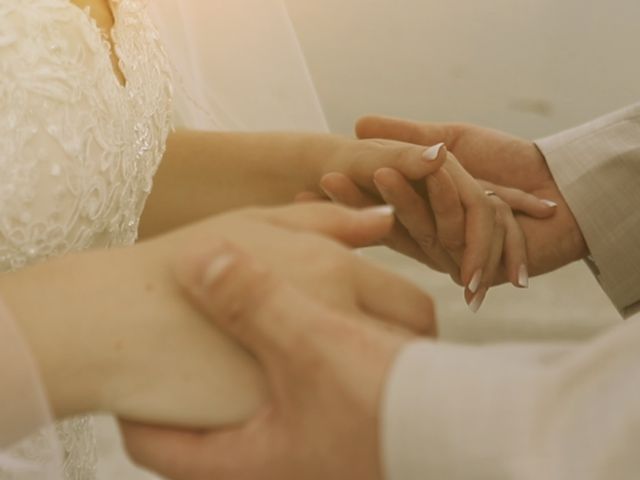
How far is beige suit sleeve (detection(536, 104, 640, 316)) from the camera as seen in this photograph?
0.90 m

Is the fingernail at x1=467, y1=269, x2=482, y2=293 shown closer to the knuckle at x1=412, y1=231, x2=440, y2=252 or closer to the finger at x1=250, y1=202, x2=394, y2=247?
the knuckle at x1=412, y1=231, x2=440, y2=252

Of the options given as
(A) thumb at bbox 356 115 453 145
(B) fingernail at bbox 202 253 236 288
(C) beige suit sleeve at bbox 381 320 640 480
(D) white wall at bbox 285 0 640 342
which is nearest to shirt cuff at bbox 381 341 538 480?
(C) beige suit sleeve at bbox 381 320 640 480

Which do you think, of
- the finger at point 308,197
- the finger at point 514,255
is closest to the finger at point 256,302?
the finger at point 308,197

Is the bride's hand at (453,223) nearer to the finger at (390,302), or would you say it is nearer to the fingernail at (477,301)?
the fingernail at (477,301)

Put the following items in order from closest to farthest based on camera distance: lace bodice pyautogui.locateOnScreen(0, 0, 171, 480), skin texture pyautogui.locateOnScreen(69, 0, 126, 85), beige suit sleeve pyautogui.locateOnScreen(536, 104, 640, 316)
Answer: lace bodice pyautogui.locateOnScreen(0, 0, 171, 480), skin texture pyautogui.locateOnScreen(69, 0, 126, 85), beige suit sleeve pyautogui.locateOnScreen(536, 104, 640, 316)

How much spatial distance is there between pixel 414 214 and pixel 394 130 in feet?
0.60

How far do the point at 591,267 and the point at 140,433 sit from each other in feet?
2.10

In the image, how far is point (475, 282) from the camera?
2.76 ft

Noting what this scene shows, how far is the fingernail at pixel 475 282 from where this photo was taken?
33.0 inches

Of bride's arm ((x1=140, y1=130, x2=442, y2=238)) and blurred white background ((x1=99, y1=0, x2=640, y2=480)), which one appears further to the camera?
blurred white background ((x1=99, y1=0, x2=640, y2=480))

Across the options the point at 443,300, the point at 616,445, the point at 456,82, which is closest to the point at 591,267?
the point at 443,300

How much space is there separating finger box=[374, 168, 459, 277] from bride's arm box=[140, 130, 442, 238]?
21mm

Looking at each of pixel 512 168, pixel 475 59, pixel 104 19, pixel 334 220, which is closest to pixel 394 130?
pixel 512 168

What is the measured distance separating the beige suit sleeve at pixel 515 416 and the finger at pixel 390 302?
0.17 ft
